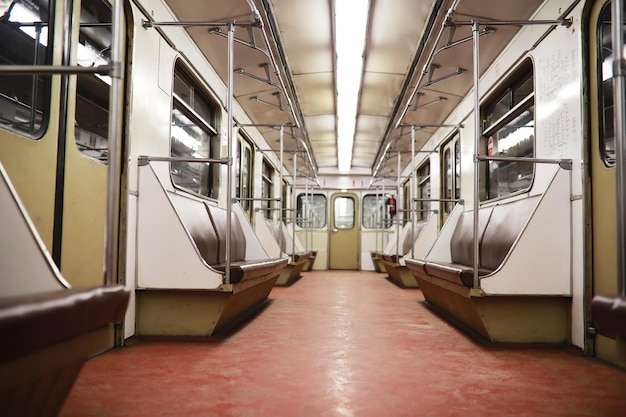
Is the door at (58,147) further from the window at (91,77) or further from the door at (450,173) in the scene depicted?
the door at (450,173)

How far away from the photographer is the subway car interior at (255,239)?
56.6 inches

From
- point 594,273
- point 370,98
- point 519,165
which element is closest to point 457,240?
point 519,165

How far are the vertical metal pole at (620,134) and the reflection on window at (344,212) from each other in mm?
11285

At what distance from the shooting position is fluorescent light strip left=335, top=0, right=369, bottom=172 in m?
4.13

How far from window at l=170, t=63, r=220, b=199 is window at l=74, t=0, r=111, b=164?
1.04 m

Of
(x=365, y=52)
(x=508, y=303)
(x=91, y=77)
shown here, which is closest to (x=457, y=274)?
(x=508, y=303)

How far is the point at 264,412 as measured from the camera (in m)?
1.82

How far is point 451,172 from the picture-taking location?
686 cm

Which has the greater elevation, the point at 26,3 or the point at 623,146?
the point at 26,3

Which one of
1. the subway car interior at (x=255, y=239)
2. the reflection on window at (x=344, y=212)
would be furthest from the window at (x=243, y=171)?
the reflection on window at (x=344, y=212)

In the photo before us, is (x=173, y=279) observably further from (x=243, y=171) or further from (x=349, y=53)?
(x=243, y=171)

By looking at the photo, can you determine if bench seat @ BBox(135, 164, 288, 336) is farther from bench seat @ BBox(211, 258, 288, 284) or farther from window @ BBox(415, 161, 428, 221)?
window @ BBox(415, 161, 428, 221)

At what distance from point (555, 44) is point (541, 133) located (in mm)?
657

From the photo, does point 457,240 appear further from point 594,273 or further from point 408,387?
point 408,387
